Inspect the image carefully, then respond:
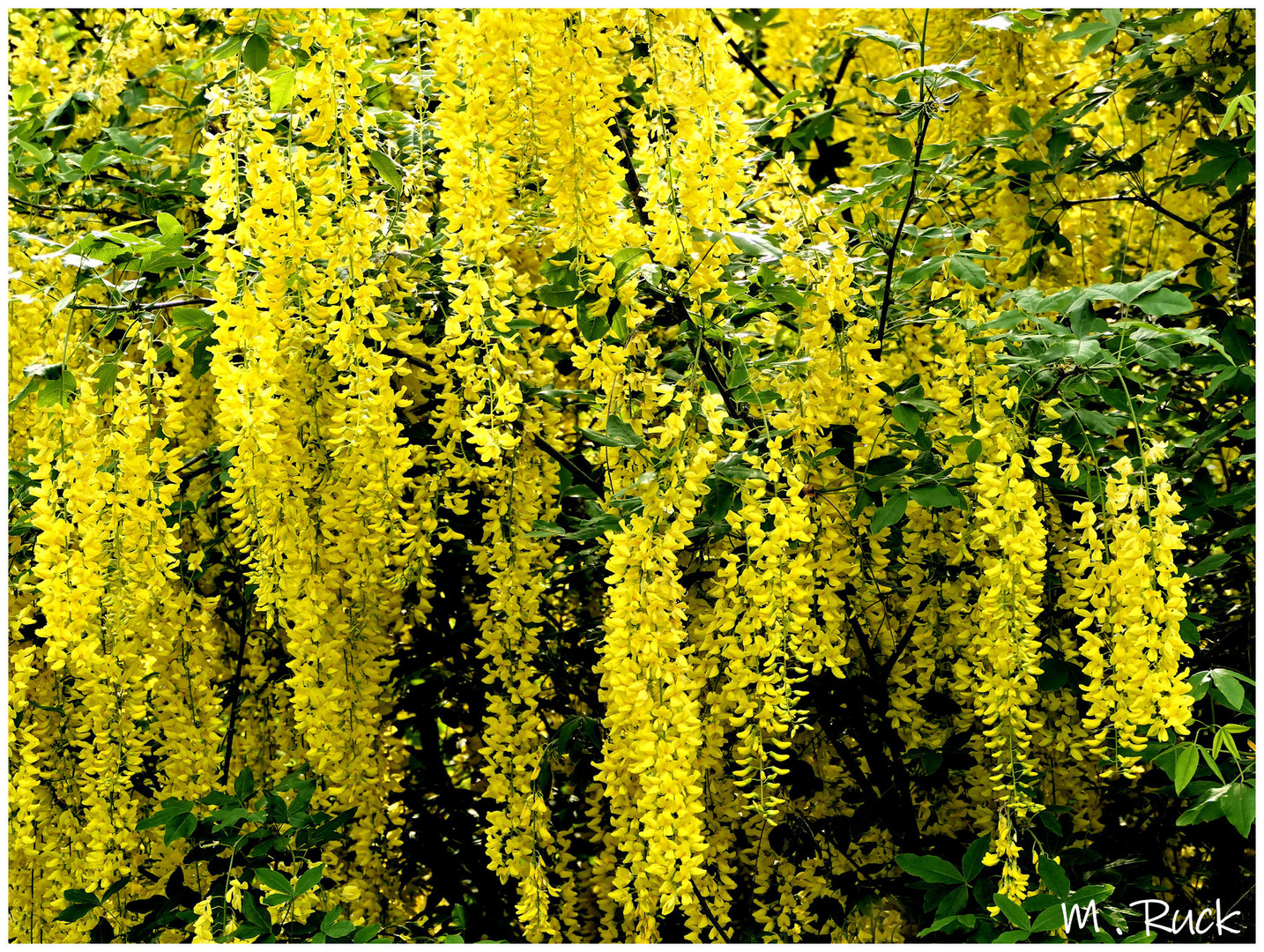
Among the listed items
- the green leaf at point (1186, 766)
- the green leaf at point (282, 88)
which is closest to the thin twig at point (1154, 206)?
the green leaf at point (1186, 766)

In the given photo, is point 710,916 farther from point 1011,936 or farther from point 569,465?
point 569,465

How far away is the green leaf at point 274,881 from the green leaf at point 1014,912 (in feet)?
4.57

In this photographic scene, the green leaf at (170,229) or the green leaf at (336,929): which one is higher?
the green leaf at (170,229)

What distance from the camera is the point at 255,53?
243 centimetres

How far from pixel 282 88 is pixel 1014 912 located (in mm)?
2195

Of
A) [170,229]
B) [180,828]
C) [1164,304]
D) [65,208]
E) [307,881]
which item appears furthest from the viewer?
[65,208]

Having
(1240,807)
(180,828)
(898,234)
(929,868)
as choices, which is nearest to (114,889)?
(180,828)

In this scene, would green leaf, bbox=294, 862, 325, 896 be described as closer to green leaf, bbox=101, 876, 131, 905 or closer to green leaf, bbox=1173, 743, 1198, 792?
green leaf, bbox=101, 876, 131, 905

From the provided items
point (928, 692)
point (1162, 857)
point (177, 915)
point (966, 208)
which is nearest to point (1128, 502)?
point (928, 692)

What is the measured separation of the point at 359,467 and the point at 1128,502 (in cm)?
164

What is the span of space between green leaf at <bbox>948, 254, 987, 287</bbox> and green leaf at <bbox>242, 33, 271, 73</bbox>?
1470 mm

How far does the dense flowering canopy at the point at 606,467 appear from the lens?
2.30 meters

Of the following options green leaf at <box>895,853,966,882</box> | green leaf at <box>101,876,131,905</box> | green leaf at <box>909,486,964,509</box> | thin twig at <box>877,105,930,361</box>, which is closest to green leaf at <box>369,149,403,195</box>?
thin twig at <box>877,105,930,361</box>

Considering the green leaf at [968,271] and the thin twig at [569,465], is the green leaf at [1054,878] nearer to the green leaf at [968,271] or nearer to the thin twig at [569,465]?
the green leaf at [968,271]
